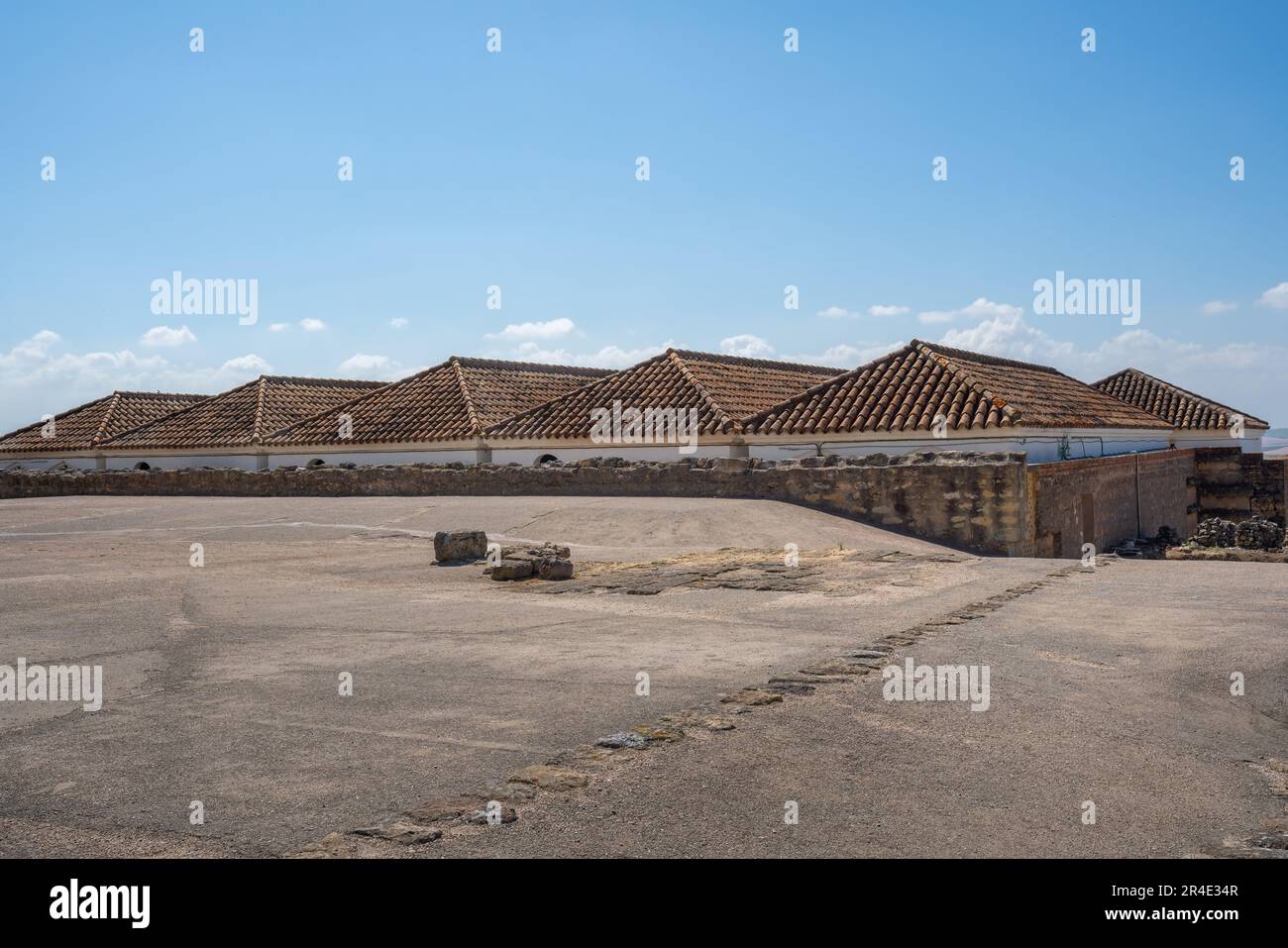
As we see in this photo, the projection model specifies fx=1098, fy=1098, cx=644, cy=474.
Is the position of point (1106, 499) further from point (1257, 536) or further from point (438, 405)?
point (438, 405)

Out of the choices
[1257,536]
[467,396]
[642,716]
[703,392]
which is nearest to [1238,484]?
[1257,536]

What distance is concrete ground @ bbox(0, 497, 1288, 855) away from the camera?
4.43 metres

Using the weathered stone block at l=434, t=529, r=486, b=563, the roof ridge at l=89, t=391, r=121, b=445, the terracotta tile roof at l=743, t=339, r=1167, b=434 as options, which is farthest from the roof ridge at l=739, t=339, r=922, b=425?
the roof ridge at l=89, t=391, r=121, b=445

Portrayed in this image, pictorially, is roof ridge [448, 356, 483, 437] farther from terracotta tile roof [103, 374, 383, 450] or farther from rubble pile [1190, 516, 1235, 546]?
rubble pile [1190, 516, 1235, 546]

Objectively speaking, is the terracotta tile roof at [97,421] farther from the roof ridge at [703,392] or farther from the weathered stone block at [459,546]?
the weathered stone block at [459,546]

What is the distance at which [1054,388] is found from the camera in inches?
1017

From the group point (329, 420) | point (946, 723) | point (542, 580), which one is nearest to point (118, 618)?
point (542, 580)

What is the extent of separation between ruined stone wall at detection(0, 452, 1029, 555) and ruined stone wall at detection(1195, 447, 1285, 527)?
14876 mm

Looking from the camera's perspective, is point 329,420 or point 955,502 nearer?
point 955,502
